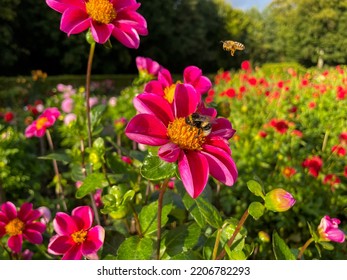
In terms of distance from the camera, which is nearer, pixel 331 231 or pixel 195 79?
pixel 331 231

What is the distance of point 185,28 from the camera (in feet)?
71.9

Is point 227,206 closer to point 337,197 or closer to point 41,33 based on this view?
point 337,197

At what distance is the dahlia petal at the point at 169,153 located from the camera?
0.68 meters

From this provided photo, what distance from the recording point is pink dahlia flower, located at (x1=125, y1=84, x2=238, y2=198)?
0.71 m

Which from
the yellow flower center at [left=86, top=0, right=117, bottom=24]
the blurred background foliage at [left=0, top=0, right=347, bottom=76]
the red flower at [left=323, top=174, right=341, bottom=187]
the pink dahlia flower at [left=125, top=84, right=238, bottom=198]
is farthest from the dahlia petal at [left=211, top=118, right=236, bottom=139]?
the blurred background foliage at [left=0, top=0, right=347, bottom=76]

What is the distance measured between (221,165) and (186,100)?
141mm

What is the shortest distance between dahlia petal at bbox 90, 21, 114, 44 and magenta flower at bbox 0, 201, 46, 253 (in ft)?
1.78

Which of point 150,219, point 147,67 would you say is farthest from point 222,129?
point 147,67

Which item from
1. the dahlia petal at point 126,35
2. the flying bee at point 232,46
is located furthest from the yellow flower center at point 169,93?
the flying bee at point 232,46

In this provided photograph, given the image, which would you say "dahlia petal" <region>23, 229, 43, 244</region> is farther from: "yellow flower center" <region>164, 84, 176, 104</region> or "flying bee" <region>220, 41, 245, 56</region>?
"flying bee" <region>220, 41, 245, 56</region>

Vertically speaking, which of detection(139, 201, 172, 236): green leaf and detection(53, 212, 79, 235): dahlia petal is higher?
detection(139, 201, 172, 236): green leaf

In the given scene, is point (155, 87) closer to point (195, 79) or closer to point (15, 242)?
point (195, 79)

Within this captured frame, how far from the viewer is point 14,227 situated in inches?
44.2
